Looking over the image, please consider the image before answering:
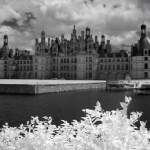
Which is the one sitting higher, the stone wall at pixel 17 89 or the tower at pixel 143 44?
the tower at pixel 143 44

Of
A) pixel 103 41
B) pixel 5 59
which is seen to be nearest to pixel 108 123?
pixel 103 41

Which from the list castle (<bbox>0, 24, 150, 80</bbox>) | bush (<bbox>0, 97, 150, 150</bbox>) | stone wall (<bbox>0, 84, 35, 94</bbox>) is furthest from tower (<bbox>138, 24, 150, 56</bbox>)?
bush (<bbox>0, 97, 150, 150</bbox>)

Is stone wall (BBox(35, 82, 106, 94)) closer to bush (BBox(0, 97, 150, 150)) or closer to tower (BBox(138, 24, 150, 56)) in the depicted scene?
tower (BBox(138, 24, 150, 56))

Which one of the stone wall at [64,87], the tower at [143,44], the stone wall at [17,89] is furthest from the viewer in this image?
the tower at [143,44]

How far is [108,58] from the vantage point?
6369 cm

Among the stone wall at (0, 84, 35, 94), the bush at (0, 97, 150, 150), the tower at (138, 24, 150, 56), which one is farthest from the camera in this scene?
the tower at (138, 24, 150, 56)

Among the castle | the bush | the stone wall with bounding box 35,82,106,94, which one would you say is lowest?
the stone wall with bounding box 35,82,106,94

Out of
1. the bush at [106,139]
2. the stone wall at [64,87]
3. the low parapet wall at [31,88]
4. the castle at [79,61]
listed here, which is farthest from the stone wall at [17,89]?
the castle at [79,61]

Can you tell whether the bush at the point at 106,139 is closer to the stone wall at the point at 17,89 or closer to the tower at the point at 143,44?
the stone wall at the point at 17,89

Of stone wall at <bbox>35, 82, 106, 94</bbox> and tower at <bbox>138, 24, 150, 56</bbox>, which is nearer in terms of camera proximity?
stone wall at <bbox>35, 82, 106, 94</bbox>

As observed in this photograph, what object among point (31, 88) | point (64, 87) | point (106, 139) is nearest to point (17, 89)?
point (31, 88)

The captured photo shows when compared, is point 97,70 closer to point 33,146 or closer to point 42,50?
point 42,50

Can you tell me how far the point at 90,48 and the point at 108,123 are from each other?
59.4 m

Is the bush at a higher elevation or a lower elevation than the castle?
lower
